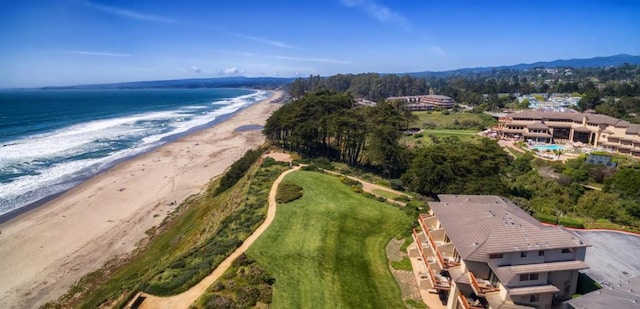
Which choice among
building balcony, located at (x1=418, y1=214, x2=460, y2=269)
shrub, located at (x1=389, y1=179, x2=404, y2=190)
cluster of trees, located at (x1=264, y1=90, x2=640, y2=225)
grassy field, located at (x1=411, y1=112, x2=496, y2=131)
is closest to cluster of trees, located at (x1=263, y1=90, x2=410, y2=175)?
cluster of trees, located at (x1=264, y1=90, x2=640, y2=225)

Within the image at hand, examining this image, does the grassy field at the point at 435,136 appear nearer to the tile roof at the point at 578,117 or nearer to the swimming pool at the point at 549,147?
the swimming pool at the point at 549,147

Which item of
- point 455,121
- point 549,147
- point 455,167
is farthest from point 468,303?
point 455,121

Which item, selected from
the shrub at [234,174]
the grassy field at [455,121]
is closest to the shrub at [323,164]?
the shrub at [234,174]

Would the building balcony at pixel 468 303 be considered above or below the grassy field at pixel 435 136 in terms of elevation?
above

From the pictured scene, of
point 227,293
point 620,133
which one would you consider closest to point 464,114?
point 620,133

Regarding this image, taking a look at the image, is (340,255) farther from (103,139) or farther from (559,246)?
(103,139)

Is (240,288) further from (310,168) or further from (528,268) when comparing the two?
(310,168)

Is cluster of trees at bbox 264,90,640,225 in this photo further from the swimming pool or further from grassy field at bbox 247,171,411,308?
the swimming pool
